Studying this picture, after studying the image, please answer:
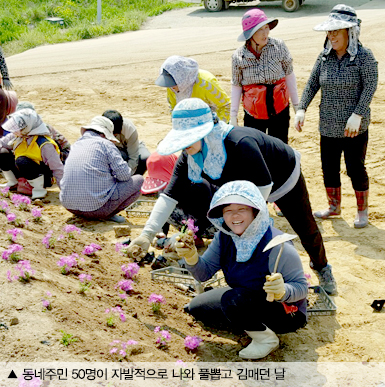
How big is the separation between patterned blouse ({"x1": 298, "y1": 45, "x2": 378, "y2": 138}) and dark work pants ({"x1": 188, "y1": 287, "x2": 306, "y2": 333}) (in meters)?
2.22

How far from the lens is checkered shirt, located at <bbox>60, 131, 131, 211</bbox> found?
5754 mm

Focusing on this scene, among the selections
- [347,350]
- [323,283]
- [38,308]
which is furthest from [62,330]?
[323,283]

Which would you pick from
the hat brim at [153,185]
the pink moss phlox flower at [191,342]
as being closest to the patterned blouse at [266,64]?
the hat brim at [153,185]

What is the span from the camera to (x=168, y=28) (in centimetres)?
1792

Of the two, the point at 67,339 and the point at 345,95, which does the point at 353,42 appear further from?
the point at 67,339

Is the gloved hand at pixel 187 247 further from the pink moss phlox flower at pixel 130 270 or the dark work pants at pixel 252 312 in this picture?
the pink moss phlox flower at pixel 130 270

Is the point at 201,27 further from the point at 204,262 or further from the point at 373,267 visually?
the point at 204,262

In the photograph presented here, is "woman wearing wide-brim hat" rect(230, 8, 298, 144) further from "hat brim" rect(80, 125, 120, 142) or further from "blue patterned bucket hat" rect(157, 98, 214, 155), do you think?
"blue patterned bucket hat" rect(157, 98, 214, 155)

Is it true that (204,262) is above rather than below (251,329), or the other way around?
above

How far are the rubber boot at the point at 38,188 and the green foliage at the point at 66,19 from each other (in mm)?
10300

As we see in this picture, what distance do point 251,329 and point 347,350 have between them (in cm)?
67

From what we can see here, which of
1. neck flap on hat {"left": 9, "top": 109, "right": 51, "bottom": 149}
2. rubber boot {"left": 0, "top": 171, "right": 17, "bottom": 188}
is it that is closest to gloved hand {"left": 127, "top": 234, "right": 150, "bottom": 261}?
neck flap on hat {"left": 9, "top": 109, "right": 51, "bottom": 149}

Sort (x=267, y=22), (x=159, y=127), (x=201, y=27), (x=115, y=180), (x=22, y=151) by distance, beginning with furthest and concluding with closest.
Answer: (x=201, y=27), (x=159, y=127), (x=22, y=151), (x=115, y=180), (x=267, y=22)

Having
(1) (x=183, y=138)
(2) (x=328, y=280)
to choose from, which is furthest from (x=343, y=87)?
(1) (x=183, y=138)
